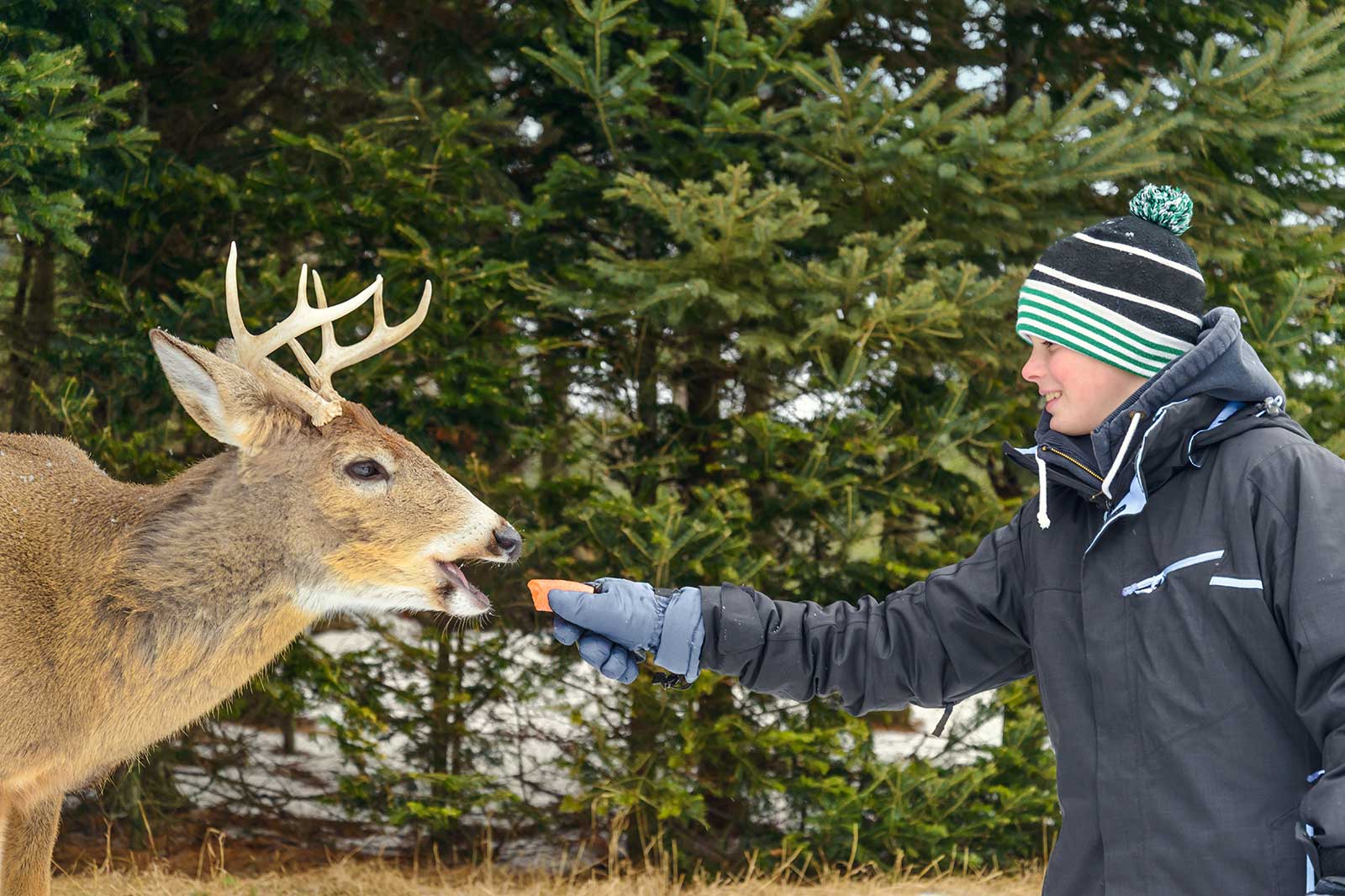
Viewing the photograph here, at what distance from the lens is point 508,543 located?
375cm

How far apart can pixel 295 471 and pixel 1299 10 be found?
4294 millimetres

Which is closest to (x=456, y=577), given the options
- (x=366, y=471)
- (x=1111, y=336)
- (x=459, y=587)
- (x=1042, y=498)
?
(x=459, y=587)

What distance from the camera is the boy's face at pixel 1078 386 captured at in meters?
2.56

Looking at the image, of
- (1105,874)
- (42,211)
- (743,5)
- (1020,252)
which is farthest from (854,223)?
(1105,874)

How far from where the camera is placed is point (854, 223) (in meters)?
5.68

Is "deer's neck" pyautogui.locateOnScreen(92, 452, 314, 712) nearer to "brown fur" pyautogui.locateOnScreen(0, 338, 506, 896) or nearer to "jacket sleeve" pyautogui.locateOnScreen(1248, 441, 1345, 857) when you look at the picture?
"brown fur" pyautogui.locateOnScreen(0, 338, 506, 896)

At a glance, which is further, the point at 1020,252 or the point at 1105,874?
the point at 1020,252

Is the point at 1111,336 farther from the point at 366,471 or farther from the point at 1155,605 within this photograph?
the point at 366,471

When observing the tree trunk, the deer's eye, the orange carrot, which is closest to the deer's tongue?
the deer's eye

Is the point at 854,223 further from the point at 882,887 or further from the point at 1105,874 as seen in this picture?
the point at 1105,874

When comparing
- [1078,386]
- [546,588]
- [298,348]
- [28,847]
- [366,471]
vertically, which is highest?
[298,348]

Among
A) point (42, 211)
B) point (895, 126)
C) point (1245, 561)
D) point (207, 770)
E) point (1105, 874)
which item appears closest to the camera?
point (1245, 561)

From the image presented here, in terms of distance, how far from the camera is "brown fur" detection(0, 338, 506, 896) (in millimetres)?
3586

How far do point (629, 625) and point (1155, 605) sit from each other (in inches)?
45.6
